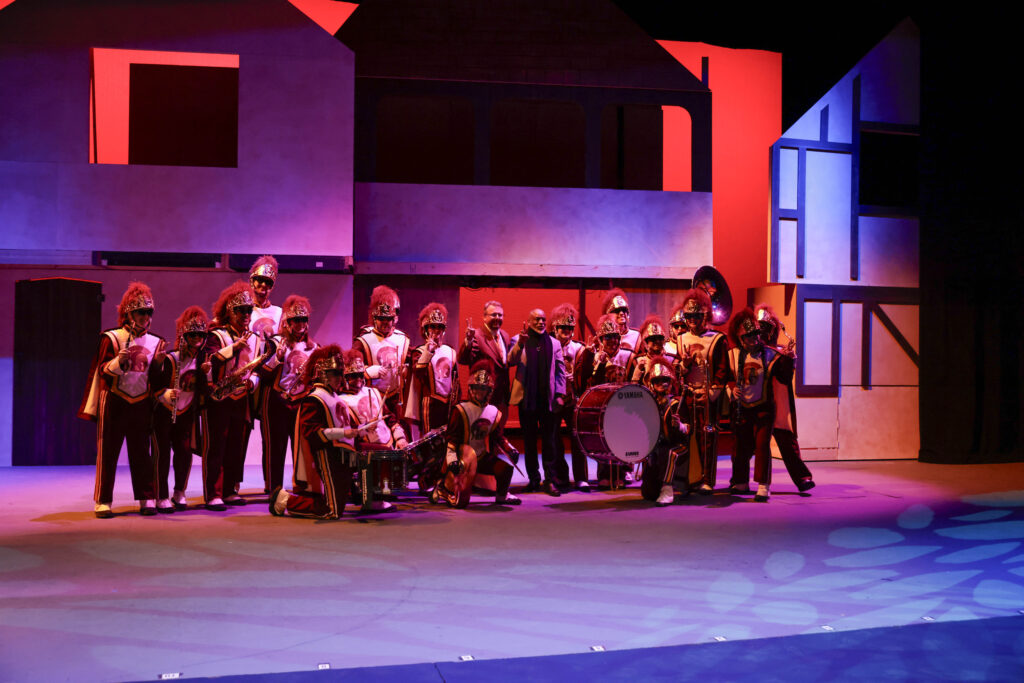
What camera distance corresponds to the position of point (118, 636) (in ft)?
12.6

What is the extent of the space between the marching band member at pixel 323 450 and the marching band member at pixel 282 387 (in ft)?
1.70

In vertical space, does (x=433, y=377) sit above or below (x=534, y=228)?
below

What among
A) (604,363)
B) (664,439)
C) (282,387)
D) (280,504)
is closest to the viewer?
(280,504)

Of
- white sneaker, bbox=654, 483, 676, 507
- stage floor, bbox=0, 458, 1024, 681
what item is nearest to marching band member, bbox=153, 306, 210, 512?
stage floor, bbox=0, 458, 1024, 681

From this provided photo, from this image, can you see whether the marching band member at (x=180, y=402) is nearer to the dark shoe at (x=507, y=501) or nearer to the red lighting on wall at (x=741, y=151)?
the dark shoe at (x=507, y=501)

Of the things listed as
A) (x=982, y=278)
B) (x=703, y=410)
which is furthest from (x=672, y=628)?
(x=982, y=278)

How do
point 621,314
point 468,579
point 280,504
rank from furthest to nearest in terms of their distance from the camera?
point 621,314
point 280,504
point 468,579

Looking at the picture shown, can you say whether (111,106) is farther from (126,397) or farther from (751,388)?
(751,388)

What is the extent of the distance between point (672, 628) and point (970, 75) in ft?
27.7

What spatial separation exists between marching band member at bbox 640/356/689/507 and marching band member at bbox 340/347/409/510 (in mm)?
2000

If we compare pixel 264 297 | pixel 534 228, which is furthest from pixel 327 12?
pixel 264 297

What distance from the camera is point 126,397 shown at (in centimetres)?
665

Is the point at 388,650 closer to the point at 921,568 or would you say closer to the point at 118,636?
the point at 118,636

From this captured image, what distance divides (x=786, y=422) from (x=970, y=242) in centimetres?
391
